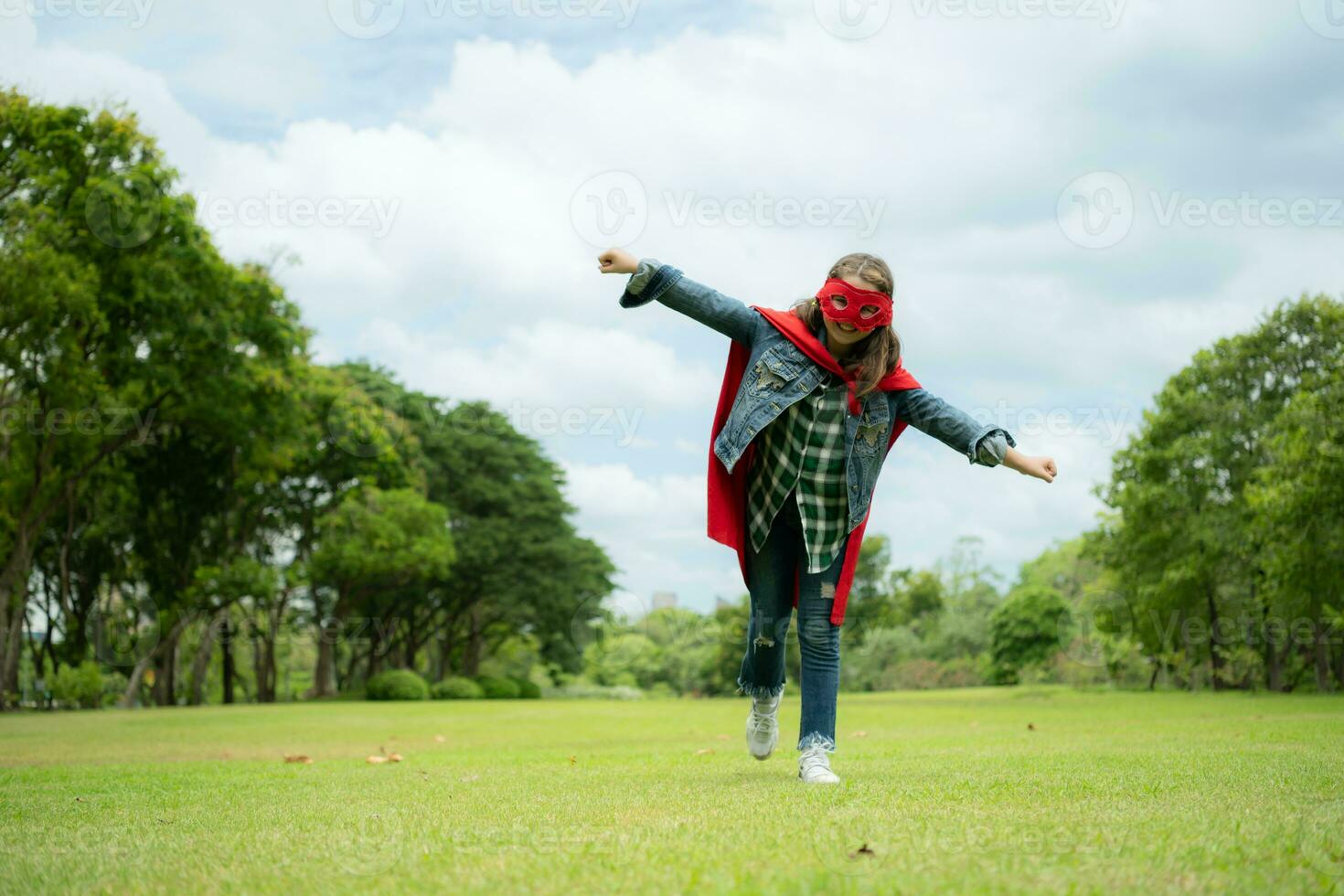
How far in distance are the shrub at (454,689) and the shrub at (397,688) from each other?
2.56 meters

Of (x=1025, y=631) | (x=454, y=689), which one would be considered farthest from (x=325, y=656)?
(x=1025, y=631)

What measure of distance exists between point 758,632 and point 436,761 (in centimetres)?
286

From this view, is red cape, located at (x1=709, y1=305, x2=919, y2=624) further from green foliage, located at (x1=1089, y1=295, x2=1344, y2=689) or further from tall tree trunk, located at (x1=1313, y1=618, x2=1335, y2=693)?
tall tree trunk, located at (x1=1313, y1=618, x2=1335, y2=693)

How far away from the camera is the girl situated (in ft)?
15.2

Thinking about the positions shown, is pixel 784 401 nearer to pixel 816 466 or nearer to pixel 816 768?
pixel 816 466

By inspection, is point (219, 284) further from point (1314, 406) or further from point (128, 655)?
point (1314, 406)

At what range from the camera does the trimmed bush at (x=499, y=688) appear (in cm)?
4081

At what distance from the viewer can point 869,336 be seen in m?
4.78

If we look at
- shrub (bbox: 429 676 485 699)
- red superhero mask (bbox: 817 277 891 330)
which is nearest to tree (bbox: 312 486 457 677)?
shrub (bbox: 429 676 485 699)

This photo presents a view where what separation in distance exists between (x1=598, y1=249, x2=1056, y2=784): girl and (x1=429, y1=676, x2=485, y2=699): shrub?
3403cm

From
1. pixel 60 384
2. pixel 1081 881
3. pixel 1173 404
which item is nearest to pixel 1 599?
pixel 60 384

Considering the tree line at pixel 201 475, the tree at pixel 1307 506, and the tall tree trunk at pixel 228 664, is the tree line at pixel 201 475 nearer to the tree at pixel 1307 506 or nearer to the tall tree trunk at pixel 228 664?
the tall tree trunk at pixel 228 664

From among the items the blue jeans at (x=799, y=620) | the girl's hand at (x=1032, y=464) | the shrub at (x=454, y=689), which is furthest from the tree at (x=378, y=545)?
the girl's hand at (x=1032, y=464)

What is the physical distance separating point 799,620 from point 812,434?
2.72 feet
